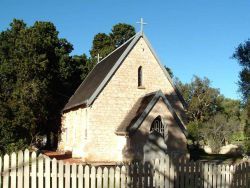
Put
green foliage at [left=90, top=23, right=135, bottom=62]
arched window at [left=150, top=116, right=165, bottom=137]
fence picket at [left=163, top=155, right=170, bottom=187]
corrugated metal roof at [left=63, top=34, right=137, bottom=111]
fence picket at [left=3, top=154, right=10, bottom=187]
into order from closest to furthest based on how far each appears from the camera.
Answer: fence picket at [left=3, top=154, right=10, bottom=187] → fence picket at [left=163, top=155, right=170, bottom=187] → arched window at [left=150, top=116, right=165, bottom=137] → corrugated metal roof at [left=63, top=34, right=137, bottom=111] → green foliage at [left=90, top=23, right=135, bottom=62]

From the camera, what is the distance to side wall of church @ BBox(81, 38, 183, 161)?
29.3 metres

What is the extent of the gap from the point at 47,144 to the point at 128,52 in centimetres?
2352

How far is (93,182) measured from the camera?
11.1m

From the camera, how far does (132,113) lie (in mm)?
29609

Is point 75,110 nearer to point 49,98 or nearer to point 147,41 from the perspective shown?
point 49,98

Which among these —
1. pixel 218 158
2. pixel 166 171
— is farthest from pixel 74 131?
pixel 166 171

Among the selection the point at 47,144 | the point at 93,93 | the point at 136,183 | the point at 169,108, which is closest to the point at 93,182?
the point at 136,183

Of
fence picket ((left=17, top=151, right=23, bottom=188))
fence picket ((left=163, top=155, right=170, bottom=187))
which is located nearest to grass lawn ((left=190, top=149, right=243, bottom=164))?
fence picket ((left=163, top=155, right=170, bottom=187))

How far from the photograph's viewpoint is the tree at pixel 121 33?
58719 mm

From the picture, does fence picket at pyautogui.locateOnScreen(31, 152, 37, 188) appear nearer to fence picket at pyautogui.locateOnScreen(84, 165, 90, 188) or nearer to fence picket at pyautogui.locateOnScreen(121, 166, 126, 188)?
fence picket at pyautogui.locateOnScreen(84, 165, 90, 188)

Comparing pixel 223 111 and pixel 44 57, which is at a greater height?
pixel 44 57

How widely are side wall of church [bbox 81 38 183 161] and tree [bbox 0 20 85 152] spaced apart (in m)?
6.93

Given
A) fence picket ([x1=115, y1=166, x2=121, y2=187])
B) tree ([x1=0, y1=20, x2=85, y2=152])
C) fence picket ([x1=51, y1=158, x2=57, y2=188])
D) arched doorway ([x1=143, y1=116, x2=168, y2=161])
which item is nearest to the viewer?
fence picket ([x1=51, y1=158, x2=57, y2=188])

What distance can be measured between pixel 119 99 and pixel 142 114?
15.0 feet
